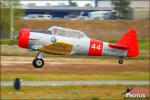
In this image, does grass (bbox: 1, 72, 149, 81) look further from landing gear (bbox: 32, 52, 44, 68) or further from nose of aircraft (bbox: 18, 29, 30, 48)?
landing gear (bbox: 32, 52, 44, 68)

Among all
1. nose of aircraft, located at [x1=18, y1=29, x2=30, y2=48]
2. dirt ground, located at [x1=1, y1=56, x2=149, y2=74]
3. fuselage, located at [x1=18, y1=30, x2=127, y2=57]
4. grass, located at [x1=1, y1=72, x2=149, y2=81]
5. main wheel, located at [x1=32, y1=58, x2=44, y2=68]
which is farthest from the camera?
dirt ground, located at [x1=1, y1=56, x2=149, y2=74]

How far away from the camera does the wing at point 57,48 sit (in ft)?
48.1

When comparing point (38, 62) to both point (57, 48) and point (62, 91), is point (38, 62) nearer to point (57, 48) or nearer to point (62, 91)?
point (57, 48)

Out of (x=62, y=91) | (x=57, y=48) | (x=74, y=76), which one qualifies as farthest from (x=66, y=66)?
(x=57, y=48)

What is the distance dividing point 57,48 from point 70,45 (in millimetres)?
856

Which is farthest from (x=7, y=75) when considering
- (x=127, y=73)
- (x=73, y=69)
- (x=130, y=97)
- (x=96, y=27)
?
(x=130, y=97)

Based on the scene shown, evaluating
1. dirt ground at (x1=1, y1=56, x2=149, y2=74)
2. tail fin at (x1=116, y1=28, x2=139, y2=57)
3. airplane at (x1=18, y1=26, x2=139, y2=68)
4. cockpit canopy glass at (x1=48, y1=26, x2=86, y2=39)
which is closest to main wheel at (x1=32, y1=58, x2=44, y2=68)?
airplane at (x1=18, y1=26, x2=139, y2=68)

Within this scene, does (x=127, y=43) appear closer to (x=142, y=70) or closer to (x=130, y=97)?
(x=130, y=97)

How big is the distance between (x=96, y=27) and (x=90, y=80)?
20.5 m

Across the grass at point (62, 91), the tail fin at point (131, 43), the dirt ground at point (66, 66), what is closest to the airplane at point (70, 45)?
the tail fin at point (131, 43)

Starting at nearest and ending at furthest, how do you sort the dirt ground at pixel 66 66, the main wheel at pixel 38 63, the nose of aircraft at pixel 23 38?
the main wheel at pixel 38 63, the nose of aircraft at pixel 23 38, the dirt ground at pixel 66 66

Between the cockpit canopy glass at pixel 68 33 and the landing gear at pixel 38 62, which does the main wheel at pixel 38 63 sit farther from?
the cockpit canopy glass at pixel 68 33

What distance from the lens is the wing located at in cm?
1468

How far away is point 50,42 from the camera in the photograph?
586 inches
